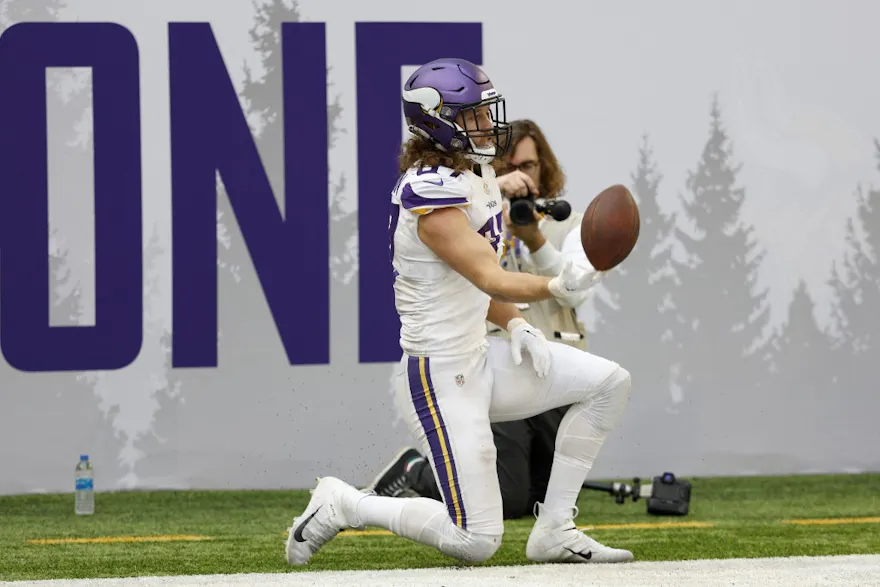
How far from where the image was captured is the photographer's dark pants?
4.76 metres

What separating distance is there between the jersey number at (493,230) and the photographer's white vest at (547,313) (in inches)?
47.1

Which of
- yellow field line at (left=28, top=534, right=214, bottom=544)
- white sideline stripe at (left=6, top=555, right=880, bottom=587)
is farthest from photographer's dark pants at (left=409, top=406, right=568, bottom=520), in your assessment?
white sideline stripe at (left=6, top=555, right=880, bottom=587)

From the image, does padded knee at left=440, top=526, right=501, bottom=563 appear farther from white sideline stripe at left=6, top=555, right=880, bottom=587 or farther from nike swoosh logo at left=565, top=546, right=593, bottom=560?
nike swoosh logo at left=565, top=546, right=593, bottom=560

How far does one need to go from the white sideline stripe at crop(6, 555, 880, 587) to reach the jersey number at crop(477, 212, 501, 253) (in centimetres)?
83

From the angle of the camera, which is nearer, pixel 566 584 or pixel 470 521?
pixel 566 584

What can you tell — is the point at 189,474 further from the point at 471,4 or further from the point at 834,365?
the point at 834,365

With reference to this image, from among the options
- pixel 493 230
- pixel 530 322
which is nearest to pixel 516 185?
pixel 530 322

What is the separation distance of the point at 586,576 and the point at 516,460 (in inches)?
63.6

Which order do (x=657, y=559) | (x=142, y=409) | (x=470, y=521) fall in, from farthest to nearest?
(x=142, y=409), (x=657, y=559), (x=470, y=521)

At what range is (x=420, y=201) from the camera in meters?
3.24

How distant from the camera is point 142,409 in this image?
562cm

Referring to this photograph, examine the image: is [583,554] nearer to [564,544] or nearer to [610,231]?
[564,544]

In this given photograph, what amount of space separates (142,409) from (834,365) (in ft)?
9.94

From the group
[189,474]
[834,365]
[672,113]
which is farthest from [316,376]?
[834,365]
